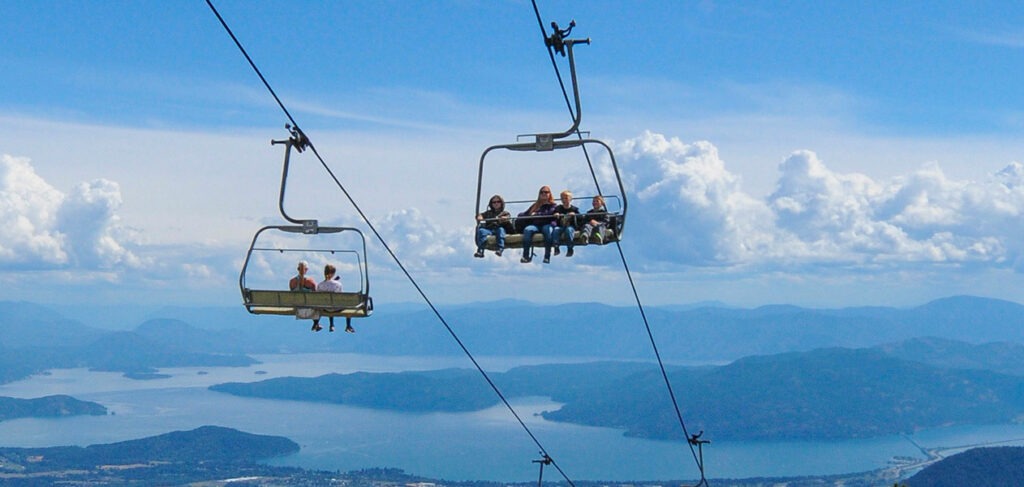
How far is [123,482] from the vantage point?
18762cm

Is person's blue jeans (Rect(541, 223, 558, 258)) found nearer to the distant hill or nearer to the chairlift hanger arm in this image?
the chairlift hanger arm

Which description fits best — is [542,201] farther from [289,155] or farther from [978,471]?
[978,471]

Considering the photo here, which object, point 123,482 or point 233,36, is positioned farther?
point 123,482

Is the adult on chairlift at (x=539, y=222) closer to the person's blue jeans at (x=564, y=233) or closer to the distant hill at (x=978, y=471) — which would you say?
the person's blue jeans at (x=564, y=233)

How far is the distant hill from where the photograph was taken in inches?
5704

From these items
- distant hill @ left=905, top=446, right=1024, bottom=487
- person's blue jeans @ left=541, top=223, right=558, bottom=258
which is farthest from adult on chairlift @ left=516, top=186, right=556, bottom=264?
distant hill @ left=905, top=446, right=1024, bottom=487

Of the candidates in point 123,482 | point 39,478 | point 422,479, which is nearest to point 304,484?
point 422,479

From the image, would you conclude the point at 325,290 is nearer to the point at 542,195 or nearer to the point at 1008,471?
the point at 542,195

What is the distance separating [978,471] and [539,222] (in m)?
154

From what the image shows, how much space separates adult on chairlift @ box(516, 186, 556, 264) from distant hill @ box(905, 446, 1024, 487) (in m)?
147

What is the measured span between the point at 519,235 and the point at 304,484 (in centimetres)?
17957

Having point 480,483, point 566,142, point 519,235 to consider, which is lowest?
point 480,483

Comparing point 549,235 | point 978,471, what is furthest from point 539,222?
point 978,471

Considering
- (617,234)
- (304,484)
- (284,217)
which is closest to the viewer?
(284,217)
